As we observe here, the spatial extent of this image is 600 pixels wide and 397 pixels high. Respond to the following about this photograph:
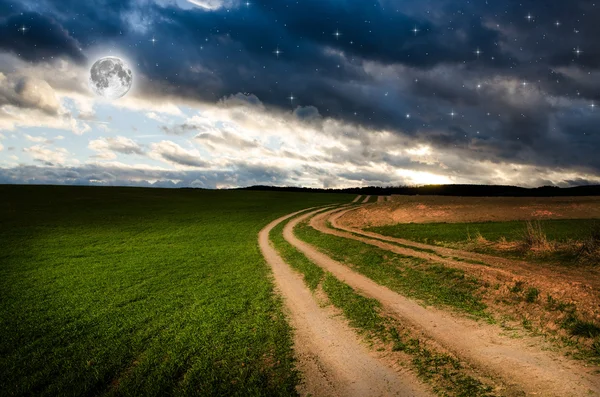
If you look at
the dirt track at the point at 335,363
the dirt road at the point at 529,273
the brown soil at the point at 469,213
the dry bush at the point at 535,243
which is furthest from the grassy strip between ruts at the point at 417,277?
the brown soil at the point at 469,213

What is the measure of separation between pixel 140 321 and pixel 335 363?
28.3ft

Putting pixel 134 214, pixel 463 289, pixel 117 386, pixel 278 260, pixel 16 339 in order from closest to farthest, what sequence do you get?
pixel 117 386 → pixel 16 339 → pixel 463 289 → pixel 278 260 → pixel 134 214

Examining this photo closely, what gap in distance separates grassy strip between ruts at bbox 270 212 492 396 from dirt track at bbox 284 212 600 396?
2.01 feet

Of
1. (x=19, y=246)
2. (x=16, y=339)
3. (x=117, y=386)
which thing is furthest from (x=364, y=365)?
(x=19, y=246)

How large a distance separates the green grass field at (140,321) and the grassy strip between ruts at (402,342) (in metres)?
2.98

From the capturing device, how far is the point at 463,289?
15.2m

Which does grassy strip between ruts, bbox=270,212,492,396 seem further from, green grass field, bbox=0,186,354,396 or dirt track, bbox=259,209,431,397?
green grass field, bbox=0,186,354,396

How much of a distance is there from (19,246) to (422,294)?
38412mm

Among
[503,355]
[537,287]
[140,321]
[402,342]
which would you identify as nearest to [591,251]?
[537,287]

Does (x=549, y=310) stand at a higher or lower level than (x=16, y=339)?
higher

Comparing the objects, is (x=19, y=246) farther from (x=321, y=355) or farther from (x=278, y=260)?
(x=321, y=355)

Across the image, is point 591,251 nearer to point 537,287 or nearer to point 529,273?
point 529,273

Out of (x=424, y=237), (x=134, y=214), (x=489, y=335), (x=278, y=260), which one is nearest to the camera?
(x=489, y=335)

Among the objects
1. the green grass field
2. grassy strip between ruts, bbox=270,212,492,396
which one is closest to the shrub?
grassy strip between ruts, bbox=270,212,492,396
